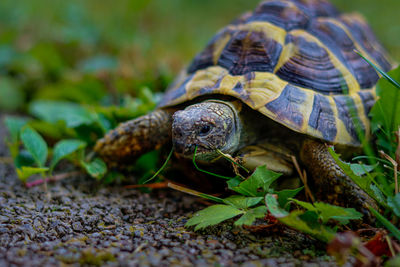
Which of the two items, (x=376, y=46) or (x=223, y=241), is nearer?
(x=223, y=241)

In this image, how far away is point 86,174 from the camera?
2.52 meters

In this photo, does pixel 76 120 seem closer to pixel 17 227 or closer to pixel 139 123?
pixel 139 123

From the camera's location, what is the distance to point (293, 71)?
226cm

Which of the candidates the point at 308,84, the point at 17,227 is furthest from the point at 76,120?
the point at 308,84

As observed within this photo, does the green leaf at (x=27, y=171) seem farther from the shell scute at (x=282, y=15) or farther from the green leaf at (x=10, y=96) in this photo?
the green leaf at (x=10, y=96)

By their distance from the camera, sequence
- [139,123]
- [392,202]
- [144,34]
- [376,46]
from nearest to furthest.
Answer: [392,202] < [139,123] < [376,46] < [144,34]

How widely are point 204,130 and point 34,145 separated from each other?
1.12 m

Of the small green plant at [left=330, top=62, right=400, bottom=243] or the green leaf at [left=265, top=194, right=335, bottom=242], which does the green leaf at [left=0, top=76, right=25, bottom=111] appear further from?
the small green plant at [left=330, top=62, right=400, bottom=243]

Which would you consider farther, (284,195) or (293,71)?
(293,71)

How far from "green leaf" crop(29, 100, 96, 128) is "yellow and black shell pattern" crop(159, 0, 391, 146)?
2.11ft

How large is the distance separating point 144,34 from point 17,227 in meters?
4.12

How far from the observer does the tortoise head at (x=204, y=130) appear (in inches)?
73.8

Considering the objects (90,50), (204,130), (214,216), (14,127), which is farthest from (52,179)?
(90,50)

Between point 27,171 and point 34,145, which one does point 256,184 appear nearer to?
point 27,171
